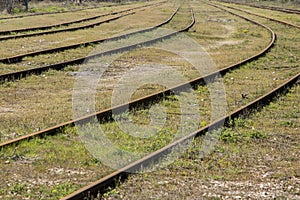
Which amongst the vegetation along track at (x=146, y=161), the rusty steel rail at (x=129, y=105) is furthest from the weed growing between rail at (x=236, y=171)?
the rusty steel rail at (x=129, y=105)

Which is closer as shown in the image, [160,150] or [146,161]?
[146,161]

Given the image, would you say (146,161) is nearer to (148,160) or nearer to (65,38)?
(148,160)

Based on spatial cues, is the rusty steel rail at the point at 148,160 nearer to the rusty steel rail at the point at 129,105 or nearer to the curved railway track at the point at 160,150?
the curved railway track at the point at 160,150

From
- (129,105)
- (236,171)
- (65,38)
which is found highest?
(129,105)

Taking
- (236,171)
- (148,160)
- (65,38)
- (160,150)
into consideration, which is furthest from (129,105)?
(65,38)

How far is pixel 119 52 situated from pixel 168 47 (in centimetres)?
235

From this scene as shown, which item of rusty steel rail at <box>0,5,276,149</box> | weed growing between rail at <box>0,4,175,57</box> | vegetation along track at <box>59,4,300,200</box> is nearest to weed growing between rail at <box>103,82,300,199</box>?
vegetation along track at <box>59,4,300,200</box>

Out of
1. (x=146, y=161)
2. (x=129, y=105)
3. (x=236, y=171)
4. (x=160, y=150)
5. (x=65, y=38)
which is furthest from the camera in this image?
(x=65, y=38)

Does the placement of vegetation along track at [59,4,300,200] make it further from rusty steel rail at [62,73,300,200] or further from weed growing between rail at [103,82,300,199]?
weed growing between rail at [103,82,300,199]

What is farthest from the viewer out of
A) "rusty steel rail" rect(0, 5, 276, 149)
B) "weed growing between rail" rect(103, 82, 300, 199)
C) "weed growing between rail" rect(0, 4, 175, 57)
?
"weed growing between rail" rect(0, 4, 175, 57)

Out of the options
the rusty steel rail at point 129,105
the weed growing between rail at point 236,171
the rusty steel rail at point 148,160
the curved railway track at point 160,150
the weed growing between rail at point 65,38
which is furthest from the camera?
the weed growing between rail at point 65,38

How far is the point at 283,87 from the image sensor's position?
10.7 meters

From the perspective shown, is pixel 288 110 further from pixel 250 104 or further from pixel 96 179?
pixel 96 179

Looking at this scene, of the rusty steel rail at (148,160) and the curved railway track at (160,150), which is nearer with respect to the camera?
the rusty steel rail at (148,160)
